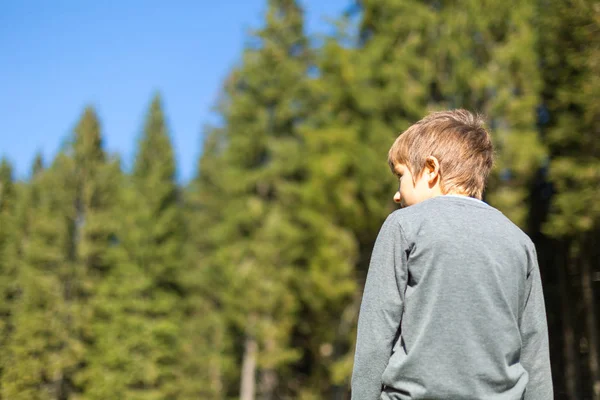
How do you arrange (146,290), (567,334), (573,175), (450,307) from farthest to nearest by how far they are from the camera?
(146,290) < (567,334) < (573,175) < (450,307)

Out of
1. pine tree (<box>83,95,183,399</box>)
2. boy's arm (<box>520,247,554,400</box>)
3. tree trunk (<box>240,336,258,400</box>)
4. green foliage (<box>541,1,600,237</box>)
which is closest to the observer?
boy's arm (<box>520,247,554,400</box>)

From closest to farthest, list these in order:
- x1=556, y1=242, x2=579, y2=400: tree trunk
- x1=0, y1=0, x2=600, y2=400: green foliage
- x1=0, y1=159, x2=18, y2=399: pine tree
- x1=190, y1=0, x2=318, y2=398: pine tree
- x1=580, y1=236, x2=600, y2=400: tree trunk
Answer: x1=0, y1=159, x2=18, y2=399: pine tree, x1=580, y1=236, x2=600, y2=400: tree trunk, x1=0, y1=0, x2=600, y2=400: green foliage, x1=556, y1=242, x2=579, y2=400: tree trunk, x1=190, y1=0, x2=318, y2=398: pine tree

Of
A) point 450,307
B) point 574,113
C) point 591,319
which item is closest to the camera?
point 450,307

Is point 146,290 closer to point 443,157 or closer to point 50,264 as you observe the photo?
point 50,264

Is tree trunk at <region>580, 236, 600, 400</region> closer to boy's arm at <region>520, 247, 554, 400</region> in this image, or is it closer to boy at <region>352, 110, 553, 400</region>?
boy's arm at <region>520, 247, 554, 400</region>

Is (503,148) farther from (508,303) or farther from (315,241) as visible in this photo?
(508,303)

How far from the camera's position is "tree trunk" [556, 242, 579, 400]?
13.5 metres

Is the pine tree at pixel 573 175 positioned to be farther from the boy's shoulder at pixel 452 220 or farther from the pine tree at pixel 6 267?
the boy's shoulder at pixel 452 220

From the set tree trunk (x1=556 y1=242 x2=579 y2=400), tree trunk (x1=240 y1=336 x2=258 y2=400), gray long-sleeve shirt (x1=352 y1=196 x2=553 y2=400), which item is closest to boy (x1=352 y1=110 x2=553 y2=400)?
gray long-sleeve shirt (x1=352 y1=196 x2=553 y2=400)

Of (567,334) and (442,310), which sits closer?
(442,310)

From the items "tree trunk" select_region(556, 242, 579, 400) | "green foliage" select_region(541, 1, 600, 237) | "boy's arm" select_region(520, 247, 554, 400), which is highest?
"green foliage" select_region(541, 1, 600, 237)

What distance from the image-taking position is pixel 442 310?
1.79 metres

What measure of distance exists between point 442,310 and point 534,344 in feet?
1.36

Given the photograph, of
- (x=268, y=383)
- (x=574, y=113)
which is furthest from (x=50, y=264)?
(x=574, y=113)
